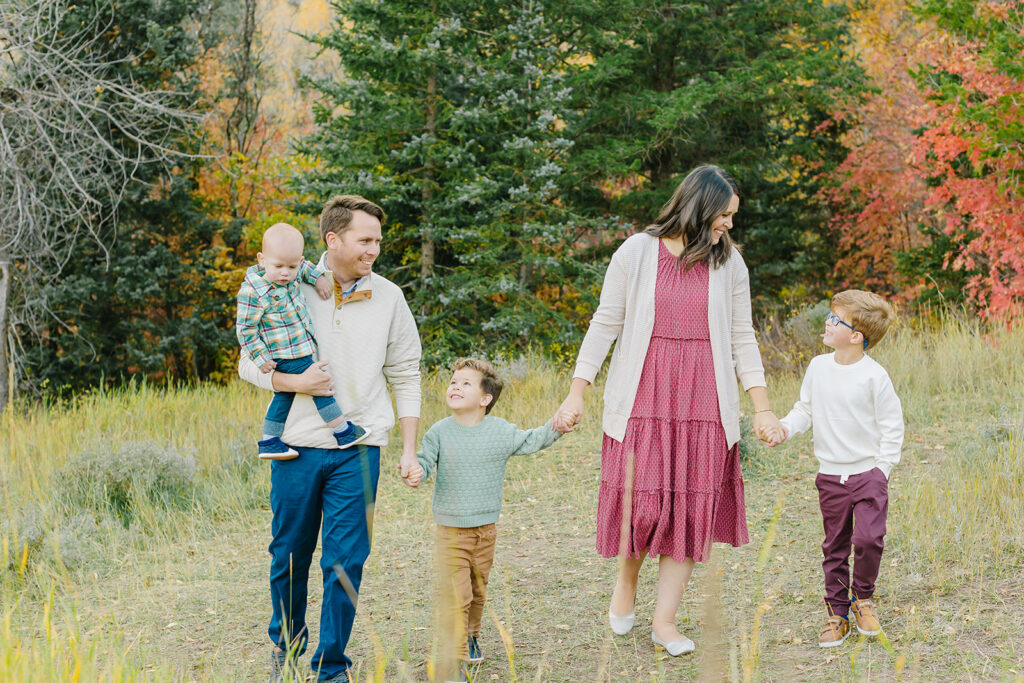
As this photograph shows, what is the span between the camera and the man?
302 cm

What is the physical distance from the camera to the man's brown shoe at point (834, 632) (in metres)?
3.51

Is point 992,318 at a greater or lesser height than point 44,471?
greater

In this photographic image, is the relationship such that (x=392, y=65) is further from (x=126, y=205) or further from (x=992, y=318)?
(x=992, y=318)

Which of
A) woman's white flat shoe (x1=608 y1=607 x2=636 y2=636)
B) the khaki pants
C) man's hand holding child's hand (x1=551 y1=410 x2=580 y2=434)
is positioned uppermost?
man's hand holding child's hand (x1=551 y1=410 x2=580 y2=434)

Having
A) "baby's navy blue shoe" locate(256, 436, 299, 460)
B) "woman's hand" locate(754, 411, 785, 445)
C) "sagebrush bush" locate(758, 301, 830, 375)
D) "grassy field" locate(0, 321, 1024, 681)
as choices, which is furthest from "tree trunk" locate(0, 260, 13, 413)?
"sagebrush bush" locate(758, 301, 830, 375)

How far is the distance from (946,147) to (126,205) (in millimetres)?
12383

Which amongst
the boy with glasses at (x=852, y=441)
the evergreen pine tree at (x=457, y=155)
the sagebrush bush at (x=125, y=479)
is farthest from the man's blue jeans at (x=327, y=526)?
the evergreen pine tree at (x=457, y=155)

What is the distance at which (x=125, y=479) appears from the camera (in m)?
6.45

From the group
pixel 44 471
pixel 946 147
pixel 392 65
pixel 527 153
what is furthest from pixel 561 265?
pixel 44 471

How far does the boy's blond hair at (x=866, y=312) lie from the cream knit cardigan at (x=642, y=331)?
0.39 meters

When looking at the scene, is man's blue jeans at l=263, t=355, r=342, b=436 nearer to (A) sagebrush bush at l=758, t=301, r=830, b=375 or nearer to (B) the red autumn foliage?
(B) the red autumn foliage

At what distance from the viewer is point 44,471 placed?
6.53 metres

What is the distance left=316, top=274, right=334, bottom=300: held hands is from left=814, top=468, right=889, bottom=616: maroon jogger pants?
2.06m

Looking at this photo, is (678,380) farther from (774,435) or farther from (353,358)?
(353,358)
